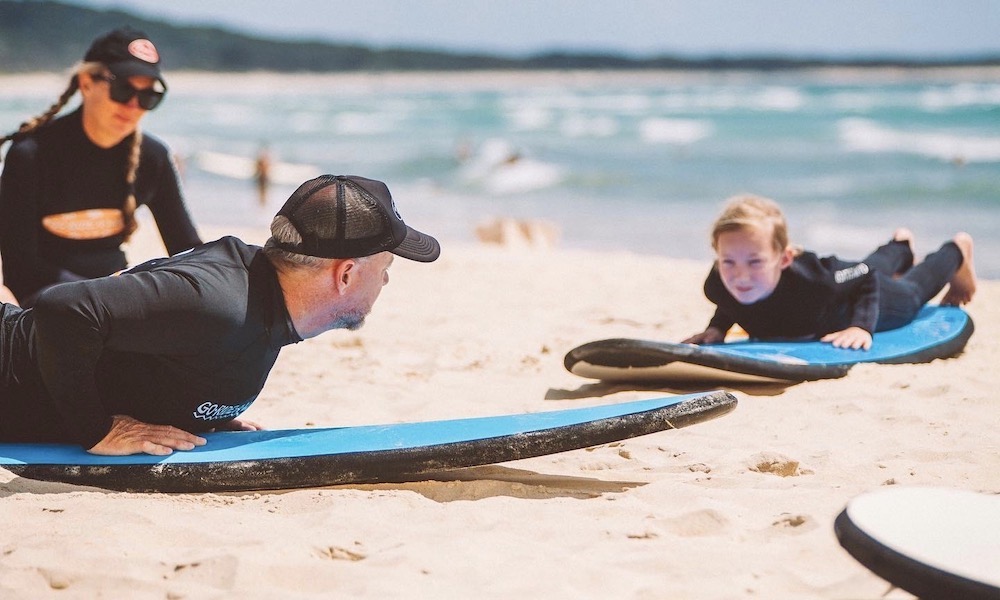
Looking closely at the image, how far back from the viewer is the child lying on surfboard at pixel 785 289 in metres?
5.03

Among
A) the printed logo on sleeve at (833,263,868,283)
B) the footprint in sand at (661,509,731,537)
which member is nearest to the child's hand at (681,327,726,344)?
the printed logo on sleeve at (833,263,868,283)

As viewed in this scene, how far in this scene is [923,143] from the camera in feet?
75.9

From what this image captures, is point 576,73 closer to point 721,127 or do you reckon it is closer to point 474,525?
point 721,127

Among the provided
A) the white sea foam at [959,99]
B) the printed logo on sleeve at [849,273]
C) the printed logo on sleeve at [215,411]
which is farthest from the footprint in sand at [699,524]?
the white sea foam at [959,99]

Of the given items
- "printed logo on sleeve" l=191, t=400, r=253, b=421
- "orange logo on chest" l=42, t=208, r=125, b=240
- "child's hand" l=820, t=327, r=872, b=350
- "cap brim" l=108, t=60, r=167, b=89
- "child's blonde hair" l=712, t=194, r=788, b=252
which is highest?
"cap brim" l=108, t=60, r=167, b=89

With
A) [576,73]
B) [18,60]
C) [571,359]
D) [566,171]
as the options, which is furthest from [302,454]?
[576,73]

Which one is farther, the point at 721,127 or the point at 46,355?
the point at 721,127

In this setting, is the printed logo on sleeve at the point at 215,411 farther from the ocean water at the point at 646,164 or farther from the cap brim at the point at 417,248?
the ocean water at the point at 646,164

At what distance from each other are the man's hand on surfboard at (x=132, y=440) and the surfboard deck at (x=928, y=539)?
2.08 meters

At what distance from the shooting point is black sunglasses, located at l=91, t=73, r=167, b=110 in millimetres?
4426

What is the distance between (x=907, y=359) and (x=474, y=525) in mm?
3014

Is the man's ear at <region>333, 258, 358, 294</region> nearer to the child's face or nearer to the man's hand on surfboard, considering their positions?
the man's hand on surfboard

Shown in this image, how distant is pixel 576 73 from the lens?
359ft

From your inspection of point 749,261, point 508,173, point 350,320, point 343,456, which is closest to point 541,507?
point 343,456
